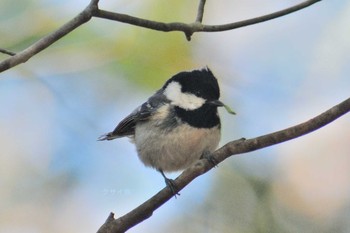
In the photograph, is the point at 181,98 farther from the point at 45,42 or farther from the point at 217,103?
the point at 45,42

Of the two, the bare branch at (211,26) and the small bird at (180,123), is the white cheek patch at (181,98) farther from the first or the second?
the bare branch at (211,26)

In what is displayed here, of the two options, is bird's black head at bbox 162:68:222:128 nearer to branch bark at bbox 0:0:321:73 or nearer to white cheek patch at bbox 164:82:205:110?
white cheek patch at bbox 164:82:205:110

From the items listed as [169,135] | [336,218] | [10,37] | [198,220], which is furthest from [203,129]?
[10,37]

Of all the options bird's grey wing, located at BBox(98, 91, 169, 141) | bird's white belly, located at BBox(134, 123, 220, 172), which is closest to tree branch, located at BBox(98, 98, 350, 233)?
bird's white belly, located at BBox(134, 123, 220, 172)

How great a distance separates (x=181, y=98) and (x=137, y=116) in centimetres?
13

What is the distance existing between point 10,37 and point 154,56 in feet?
1.18

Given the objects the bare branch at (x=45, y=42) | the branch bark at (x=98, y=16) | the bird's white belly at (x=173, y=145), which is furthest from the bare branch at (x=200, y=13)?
the bird's white belly at (x=173, y=145)

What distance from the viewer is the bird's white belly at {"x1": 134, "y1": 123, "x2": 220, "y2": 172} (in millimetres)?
1492

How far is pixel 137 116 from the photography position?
5.36 ft

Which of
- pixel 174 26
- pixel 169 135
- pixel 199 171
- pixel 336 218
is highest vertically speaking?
pixel 174 26

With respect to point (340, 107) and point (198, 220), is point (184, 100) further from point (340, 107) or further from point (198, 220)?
Result: point (340, 107)

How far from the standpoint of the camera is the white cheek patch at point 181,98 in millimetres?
1537

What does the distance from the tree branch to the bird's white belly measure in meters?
0.33

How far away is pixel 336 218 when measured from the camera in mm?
1237
